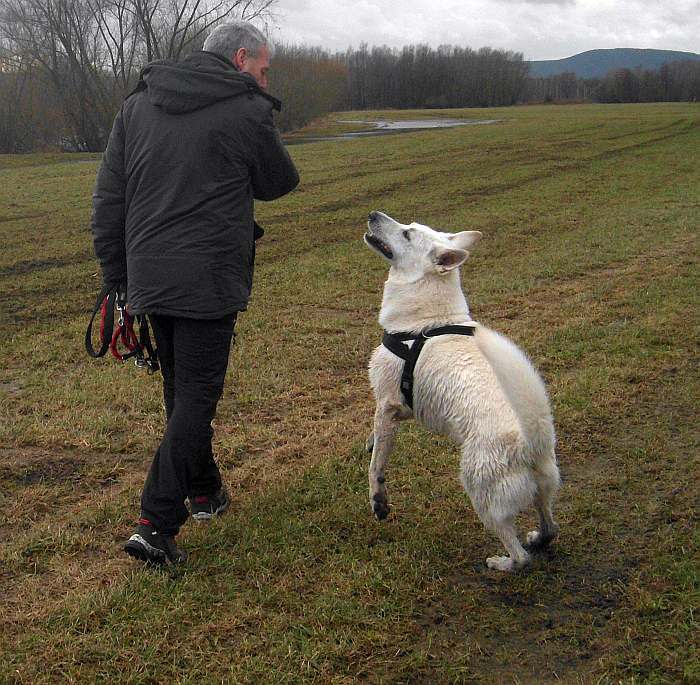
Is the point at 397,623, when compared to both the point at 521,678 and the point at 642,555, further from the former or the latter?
the point at 642,555

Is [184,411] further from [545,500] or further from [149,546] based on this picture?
[545,500]

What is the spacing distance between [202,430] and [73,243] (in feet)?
29.5

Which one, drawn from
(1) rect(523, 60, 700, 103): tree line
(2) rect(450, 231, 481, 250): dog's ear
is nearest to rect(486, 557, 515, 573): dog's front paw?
(2) rect(450, 231, 481, 250): dog's ear

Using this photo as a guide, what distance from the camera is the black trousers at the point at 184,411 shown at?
334 cm

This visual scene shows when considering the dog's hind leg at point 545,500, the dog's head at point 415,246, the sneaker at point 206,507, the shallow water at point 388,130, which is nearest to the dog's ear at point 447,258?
the dog's head at point 415,246

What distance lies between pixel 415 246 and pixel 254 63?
1229mm

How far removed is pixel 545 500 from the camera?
3.41 meters

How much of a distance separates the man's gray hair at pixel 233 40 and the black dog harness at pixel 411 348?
154cm

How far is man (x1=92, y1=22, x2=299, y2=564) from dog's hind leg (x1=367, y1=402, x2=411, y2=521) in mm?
872

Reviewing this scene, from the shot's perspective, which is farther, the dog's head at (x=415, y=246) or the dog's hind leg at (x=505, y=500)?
the dog's head at (x=415, y=246)

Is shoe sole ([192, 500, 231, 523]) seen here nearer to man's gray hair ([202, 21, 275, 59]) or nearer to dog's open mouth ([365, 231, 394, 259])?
dog's open mouth ([365, 231, 394, 259])

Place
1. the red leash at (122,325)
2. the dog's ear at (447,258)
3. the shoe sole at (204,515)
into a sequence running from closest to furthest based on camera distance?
the red leash at (122,325) < the dog's ear at (447,258) < the shoe sole at (204,515)

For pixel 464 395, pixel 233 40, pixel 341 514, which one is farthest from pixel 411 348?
pixel 233 40

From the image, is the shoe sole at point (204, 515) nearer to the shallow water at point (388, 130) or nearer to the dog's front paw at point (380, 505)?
the dog's front paw at point (380, 505)
